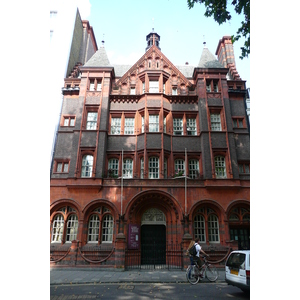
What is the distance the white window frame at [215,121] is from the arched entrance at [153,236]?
8.70 meters

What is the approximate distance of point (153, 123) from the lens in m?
19.0

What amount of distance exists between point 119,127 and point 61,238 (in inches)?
392

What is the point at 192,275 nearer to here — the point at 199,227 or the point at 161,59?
the point at 199,227

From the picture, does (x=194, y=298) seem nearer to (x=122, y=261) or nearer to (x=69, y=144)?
(x=122, y=261)

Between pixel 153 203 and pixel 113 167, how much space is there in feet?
14.9

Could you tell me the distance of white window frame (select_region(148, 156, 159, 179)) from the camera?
17.7 m

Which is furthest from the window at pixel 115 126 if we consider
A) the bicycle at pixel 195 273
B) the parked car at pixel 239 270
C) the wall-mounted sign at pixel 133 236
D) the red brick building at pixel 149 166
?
the parked car at pixel 239 270

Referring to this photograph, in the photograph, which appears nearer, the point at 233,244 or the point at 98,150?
the point at 233,244

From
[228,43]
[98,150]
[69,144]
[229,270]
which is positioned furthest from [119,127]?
[228,43]

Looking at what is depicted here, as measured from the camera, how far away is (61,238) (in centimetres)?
1558

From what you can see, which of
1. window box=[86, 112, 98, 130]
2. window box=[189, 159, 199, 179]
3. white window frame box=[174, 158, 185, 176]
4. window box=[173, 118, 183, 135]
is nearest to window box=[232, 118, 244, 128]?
window box=[173, 118, 183, 135]

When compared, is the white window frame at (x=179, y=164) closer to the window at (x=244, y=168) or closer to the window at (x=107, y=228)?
the window at (x=244, y=168)

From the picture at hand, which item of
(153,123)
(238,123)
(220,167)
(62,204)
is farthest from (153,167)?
(238,123)

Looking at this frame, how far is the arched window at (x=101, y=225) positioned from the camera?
15.8 m
